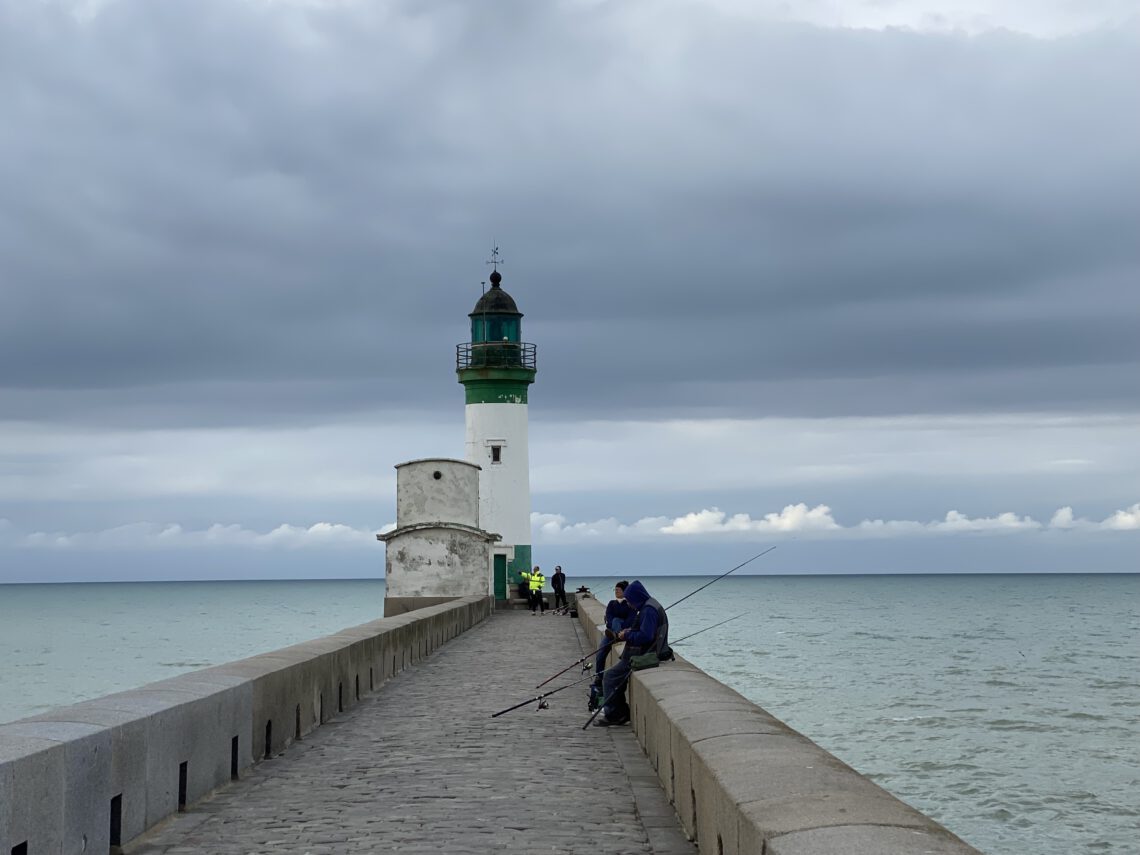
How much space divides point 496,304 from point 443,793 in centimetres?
3863

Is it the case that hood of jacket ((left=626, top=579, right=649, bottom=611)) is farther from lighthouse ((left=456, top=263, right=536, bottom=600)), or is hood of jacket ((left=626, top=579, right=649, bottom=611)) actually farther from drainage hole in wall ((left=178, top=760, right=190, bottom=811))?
lighthouse ((left=456, top=263, right=536, bottom=600))

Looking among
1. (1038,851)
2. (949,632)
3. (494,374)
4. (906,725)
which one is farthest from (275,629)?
(1038,851)

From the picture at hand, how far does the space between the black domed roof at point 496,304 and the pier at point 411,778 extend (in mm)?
32959

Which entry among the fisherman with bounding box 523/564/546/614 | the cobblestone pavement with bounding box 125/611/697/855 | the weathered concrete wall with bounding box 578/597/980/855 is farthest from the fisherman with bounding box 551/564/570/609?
the weathered concrete wall with bounding box 578/597/980/855

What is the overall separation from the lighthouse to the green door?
0.04 meters

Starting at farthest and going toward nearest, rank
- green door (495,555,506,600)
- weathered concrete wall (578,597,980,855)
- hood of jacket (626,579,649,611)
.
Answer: green door (495,555,506,600), hood of jacket (626,579,649,611), weathered concrete wall (578,597,980,855)

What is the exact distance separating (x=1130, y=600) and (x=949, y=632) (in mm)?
76455

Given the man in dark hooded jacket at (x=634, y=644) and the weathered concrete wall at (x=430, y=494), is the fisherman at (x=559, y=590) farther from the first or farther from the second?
the man in dark hooded jacket at (x=634, y=644)

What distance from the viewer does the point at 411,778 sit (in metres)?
10.3

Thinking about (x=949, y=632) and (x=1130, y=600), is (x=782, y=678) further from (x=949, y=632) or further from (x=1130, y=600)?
(x=1130, y=600)

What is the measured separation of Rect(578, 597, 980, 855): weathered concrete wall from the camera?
508 cm

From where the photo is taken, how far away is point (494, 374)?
45812mm

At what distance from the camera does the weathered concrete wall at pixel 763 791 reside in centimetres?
508

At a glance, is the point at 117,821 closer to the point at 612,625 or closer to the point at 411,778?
the point at 411,778
